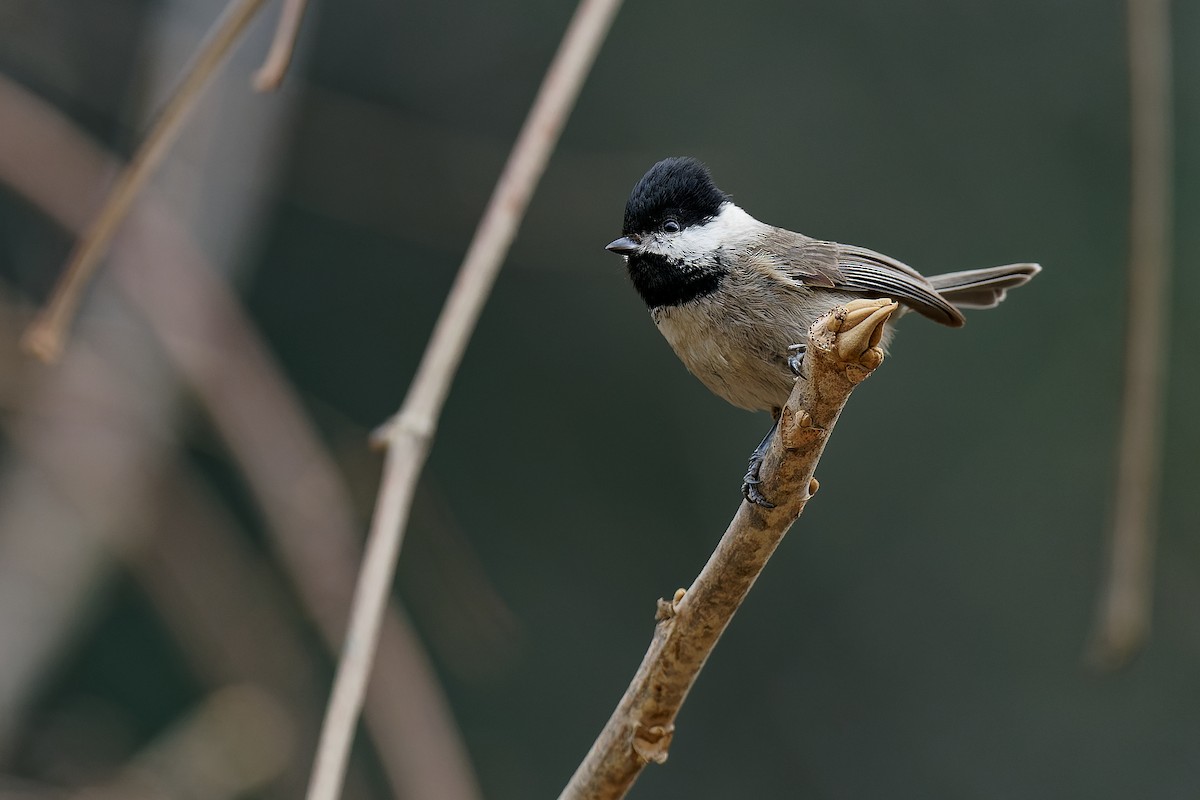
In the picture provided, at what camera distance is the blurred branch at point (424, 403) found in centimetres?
157

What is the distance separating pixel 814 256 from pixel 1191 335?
398 cm

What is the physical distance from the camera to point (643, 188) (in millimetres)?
2541

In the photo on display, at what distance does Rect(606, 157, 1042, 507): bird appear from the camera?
2.37 meters

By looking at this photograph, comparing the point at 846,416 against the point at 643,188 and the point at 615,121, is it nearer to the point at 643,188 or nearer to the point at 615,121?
the point at 615,121

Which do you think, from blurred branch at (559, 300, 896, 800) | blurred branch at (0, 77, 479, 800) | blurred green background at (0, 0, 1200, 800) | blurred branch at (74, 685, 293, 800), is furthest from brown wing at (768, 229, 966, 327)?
blurred green background at (0, 0, 1200, 800)

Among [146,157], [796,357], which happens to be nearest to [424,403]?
[146,157]

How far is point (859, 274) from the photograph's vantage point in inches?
97.0

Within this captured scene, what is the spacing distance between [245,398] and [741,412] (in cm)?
327

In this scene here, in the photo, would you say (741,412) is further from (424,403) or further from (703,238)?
(424,403)

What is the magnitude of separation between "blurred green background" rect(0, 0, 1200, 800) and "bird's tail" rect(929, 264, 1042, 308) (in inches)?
103

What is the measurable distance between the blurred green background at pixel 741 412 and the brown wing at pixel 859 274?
2.89 metres

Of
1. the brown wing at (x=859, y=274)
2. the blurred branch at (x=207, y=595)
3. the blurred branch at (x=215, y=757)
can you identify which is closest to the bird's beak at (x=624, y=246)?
the brown wing at (x=859, y=274)

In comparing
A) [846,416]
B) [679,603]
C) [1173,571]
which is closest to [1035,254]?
[846,416]

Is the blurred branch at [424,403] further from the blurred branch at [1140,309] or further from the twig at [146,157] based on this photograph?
the blurred branch at [1140,309]
